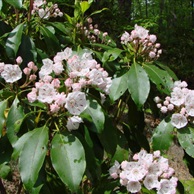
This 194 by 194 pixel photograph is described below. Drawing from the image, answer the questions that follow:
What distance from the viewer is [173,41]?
8305 mm

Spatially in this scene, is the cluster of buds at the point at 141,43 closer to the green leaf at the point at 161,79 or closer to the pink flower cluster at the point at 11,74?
the green leaf at the point at 161,79

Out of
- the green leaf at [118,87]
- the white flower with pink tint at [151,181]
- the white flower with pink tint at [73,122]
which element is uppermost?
the white flower with pink tint at [73,122]

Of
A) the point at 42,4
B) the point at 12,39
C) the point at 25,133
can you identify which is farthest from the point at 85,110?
the point at 42,4

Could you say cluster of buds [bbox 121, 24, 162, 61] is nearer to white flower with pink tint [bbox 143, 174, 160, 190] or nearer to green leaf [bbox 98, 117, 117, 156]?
green leaf [bbox 98, 117, 117, 156]

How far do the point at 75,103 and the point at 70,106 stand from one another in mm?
17

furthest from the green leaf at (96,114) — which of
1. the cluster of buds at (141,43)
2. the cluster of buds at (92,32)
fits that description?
the cluster of buds at (92,32)

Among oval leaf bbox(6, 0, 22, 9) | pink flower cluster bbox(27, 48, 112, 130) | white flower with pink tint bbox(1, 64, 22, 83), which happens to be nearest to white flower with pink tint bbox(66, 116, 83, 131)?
pink flower cluster bbox(27, 48, 112, 130)

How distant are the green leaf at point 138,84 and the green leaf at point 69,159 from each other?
1.25 feet

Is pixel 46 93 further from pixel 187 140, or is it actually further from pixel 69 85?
pixel 187 140

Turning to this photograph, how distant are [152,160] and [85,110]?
0.92 feet

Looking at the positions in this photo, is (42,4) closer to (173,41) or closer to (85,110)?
(85,110)

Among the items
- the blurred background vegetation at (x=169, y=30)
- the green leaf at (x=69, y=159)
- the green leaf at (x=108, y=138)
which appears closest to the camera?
the green leaf at (x=69, y=159)

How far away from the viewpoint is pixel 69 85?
3.99 ft

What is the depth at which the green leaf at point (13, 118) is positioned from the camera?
1.30 metres
